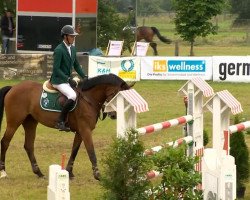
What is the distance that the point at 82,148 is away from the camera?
65.9 ft

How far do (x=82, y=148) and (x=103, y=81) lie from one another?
480cm

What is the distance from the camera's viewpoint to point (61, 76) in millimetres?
15531

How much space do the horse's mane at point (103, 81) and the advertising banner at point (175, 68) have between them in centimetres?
1774

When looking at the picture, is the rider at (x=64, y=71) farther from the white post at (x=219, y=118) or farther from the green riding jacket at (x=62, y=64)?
the white post at (x=219, y=118)

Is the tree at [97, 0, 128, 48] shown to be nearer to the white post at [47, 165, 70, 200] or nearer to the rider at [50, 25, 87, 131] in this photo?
the rider at [50, 25, 87, 131]

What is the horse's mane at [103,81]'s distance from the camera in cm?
1528

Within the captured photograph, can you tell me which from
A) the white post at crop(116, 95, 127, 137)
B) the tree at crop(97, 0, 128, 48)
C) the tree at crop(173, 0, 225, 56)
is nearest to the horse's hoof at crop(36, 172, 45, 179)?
the white post at crop(116, 95, 127, 137)

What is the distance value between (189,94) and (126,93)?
2.10 m

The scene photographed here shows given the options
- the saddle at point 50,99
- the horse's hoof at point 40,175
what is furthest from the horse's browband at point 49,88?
the horse's hoof at point 40,175

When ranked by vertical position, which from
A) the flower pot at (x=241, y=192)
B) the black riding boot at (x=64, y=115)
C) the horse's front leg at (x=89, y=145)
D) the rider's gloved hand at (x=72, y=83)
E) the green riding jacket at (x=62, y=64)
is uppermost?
the green riding jacket at (x=62, y=64)

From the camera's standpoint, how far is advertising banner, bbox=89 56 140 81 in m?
33.1

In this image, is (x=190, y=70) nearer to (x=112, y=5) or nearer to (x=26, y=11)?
(x=26, y=11)

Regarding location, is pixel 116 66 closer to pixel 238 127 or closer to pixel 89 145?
pixel 89 145

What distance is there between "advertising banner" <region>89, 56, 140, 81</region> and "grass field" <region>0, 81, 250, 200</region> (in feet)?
1.90
